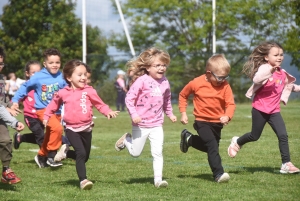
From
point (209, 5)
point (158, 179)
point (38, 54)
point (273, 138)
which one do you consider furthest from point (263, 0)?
point (158, 179)

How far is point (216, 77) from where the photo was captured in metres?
8.52

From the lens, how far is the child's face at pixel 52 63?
34.3 feet

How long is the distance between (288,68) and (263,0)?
331 inches

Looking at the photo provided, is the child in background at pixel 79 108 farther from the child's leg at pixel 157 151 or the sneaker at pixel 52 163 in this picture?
the sneaker at pixel 52 163

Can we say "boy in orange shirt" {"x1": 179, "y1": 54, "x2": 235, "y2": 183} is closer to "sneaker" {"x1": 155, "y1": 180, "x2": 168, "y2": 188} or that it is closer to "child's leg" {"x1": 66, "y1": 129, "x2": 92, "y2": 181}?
"sneaker" {"x1": 155, "y1": 180, "x2": 168, "y2": 188}

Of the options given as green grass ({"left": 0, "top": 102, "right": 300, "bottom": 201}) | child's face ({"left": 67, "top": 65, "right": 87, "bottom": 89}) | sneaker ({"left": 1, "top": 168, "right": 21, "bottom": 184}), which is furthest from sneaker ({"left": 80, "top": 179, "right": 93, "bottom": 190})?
child's face ({"left": 67, "top": 65, "right": 87, "bottom": 89})

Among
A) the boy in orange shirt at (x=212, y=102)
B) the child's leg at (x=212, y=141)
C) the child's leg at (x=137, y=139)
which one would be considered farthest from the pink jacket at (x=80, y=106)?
the child's leg at (x=212, y=141)

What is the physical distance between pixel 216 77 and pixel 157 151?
1.16m

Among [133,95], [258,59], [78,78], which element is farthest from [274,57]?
[78,78]

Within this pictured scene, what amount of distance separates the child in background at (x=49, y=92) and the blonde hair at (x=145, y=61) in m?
2.15

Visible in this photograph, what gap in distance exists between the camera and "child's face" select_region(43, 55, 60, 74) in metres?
10.5

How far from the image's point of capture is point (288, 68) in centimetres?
3478

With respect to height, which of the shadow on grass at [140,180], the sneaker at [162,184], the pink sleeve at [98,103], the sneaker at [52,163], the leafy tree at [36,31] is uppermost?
the pink sleeve at [98,103]

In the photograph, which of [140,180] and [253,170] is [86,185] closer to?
[140,180]
